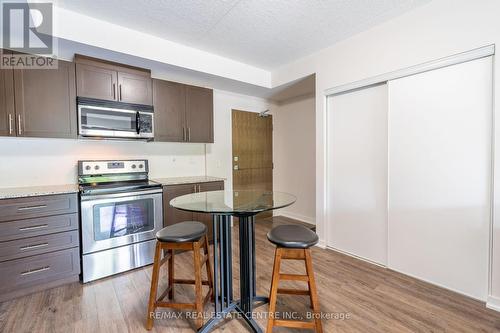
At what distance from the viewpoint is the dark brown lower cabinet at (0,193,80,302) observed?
1.98 m

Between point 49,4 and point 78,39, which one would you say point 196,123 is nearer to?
point 78,39

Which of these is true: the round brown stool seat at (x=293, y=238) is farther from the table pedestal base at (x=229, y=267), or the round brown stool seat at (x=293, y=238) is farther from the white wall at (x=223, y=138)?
the white wall at (x=223, y=138)

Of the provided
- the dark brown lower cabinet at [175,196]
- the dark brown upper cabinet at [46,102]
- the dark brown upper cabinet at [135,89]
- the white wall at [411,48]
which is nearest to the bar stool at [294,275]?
the white wall at [411,48]

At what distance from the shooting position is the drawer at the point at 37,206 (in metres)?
1.98

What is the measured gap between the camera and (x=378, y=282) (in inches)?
88.5

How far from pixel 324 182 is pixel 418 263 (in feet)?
4.21

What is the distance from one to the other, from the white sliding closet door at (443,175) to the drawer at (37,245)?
327cm

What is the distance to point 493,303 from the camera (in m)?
1.83

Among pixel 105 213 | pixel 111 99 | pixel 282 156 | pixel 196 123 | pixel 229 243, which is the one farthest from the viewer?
pixel 282 156

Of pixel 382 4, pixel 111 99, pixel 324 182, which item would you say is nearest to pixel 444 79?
pixel 382 4

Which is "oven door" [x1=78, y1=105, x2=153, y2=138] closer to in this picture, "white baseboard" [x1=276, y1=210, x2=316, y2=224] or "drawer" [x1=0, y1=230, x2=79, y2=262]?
"drawer" [x1=0, y1=230, x2=79, y2=262]

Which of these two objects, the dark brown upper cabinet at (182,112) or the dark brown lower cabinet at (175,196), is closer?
the dark brown lower cabinet at (175,196)

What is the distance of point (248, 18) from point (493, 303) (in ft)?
10.7

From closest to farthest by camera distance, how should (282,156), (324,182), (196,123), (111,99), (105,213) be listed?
1. (105,213)
2. (111,99)
3. (324,182)
4. (196,123)
5. (282,156)
